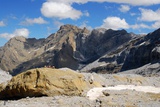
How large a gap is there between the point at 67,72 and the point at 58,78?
1694 millimetres

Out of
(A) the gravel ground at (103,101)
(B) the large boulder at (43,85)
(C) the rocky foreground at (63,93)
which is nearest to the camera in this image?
(A) the gravel ground at (103,101)

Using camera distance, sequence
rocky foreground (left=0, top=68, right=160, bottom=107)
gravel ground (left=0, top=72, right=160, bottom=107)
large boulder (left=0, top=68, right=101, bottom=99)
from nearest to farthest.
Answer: gravel ground (left=0, top=72, right=160, bottom=107), rocky foreground (left=0, top=68, right=160, bottom=107), large boulder (left=0, top=68, right=101, bottom=99)

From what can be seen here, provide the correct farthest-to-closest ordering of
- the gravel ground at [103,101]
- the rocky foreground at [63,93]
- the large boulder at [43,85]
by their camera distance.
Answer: the large boulder at [43,85]
the rocky foreground at [63,93]
the gravel ground at [103,101]

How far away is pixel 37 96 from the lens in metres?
28.7

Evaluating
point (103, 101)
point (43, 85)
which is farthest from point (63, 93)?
point (103, 101)

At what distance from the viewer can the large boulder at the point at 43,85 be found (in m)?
28.7

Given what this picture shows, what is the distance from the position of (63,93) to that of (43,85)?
2.02 metres

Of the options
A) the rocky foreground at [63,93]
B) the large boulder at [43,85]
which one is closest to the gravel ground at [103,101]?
the rocky foreground at [63,93]

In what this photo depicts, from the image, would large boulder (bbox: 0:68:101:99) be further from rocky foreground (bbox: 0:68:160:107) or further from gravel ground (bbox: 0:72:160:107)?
gravel ground (bbox: 0:72:160:107)

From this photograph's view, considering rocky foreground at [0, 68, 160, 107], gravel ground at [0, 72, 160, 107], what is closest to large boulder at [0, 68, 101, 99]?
rocky foreground at [0, 68, 160, 107]

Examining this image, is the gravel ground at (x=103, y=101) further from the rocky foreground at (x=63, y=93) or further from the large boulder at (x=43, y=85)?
the large boulder at (x=43, y=85)

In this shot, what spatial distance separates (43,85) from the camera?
94.1 feet

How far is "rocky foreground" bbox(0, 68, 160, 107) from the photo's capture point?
1020 inches

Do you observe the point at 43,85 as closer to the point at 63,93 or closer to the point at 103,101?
the point at 63,93
